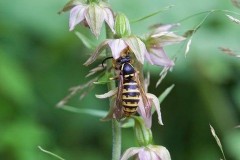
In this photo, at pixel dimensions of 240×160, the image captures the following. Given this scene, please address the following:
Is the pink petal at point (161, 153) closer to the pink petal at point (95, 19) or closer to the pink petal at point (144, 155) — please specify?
the pink petal at point (144, 155)

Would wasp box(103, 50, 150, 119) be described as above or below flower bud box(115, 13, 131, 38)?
below

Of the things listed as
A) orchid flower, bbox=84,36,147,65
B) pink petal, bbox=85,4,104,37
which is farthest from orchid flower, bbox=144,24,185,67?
pink petal, bbox=85,4,104,37

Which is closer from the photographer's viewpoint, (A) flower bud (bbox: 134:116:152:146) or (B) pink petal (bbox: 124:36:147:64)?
(B) pink petal (bbox: 124:36:147:64)

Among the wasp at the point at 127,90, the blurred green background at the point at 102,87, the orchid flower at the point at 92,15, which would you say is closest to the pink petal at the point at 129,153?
the wasp at the point at 127,90

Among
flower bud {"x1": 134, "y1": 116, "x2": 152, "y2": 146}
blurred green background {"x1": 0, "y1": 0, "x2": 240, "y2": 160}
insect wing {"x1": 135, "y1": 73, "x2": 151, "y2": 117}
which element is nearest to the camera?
insect wing {"x1": 135, "y1": 73, "x2": 151, "y2": 117}

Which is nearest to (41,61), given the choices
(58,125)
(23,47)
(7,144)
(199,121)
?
(23,47)

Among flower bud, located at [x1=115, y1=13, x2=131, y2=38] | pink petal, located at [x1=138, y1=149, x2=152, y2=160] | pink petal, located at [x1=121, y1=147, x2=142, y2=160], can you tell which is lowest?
pink petal, located at [x1=138, y1=149, x2=152, y2=160]

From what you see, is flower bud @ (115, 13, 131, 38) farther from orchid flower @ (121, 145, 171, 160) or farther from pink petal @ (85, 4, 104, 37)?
orchid flower @ (121, 145, 171, 160)
